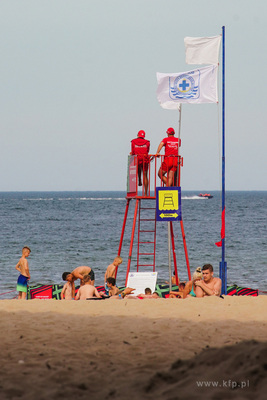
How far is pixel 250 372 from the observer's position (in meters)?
6.76

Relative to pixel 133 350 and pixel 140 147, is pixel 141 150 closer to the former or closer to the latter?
pixel 140 147

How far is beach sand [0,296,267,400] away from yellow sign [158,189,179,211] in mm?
4086

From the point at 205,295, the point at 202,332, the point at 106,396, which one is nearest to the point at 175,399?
the point at 106,396

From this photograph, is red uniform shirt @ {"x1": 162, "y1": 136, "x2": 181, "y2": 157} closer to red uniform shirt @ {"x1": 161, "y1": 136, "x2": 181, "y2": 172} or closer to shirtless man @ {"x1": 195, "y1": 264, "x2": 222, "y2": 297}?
red uniform shirt @ {"x1": 161, "y1": 136, "x2": 181, "y2": 172}

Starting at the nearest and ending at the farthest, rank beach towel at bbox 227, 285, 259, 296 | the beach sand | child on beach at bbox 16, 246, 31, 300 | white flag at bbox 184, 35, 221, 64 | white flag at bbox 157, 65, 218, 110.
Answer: the beach sand < child on beach at bbox 16, 246, 31, 300 < white flag at bbox 157, 65, 218, 110 < white flag at bbox 184, 35, 221, 64 < beach towel at bbox 227, 285, 259, 296

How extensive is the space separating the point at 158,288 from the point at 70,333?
734 cm

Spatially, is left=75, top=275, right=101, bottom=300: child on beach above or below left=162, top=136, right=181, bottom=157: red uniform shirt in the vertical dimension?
below

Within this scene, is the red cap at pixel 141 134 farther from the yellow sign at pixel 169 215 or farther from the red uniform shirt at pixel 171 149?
the yellow sign at pixel 169 215

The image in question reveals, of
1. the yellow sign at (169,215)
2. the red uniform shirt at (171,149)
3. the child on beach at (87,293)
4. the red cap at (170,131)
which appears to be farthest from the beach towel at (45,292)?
the red cap at (170,131)

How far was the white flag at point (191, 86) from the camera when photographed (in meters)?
16.9

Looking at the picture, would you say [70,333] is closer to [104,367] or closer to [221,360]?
[104,367]

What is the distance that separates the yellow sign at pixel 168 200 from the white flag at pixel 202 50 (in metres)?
3.74

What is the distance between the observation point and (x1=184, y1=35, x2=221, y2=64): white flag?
1698 centimetres

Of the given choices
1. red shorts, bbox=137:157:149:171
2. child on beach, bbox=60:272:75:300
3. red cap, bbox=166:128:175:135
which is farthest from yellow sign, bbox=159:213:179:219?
child on beach, bbox=60:272:75:300
